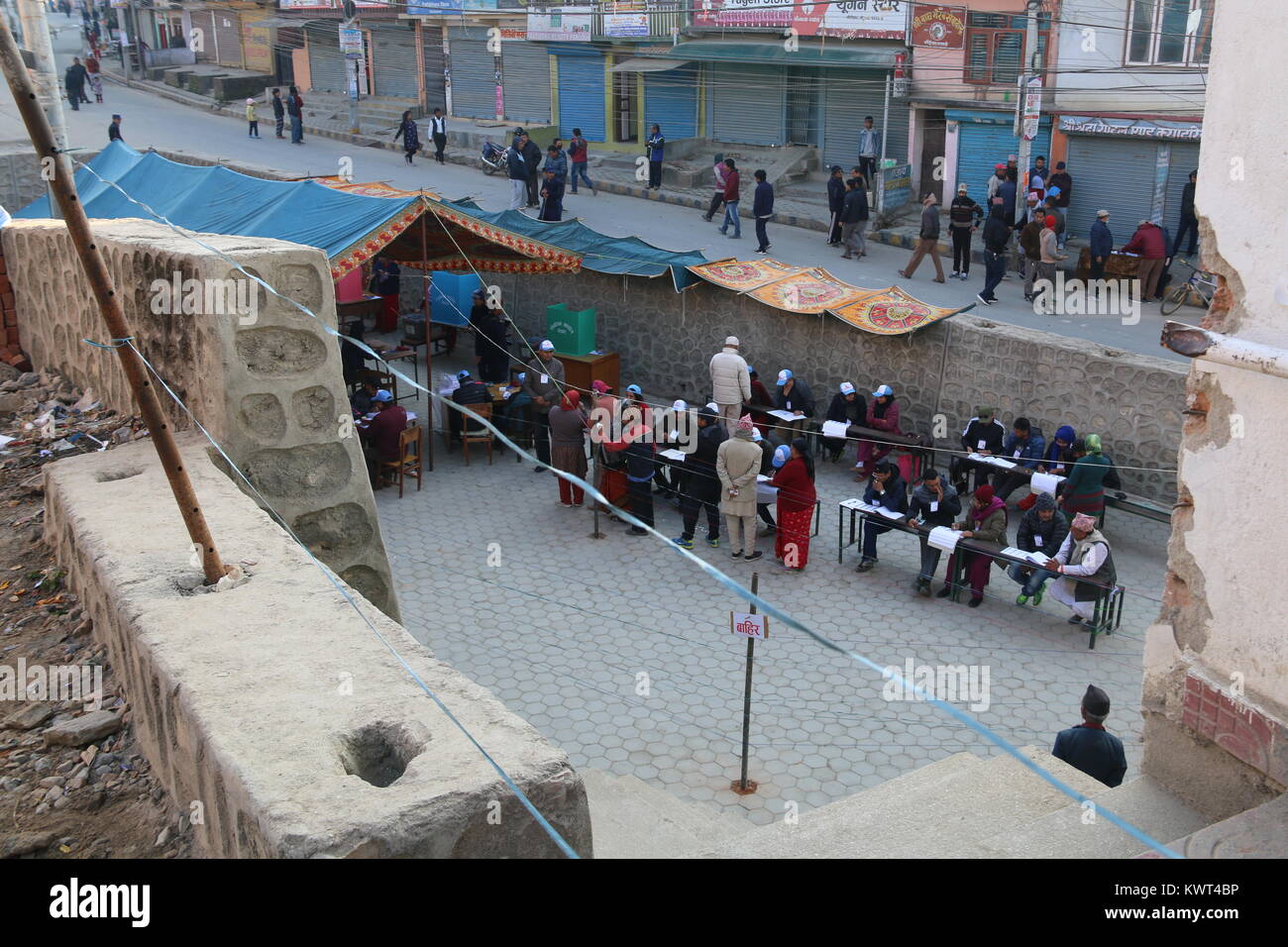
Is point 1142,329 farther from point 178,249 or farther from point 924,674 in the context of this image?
point 178,249

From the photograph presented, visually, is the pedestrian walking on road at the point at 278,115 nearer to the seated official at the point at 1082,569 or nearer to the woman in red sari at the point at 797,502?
the woman in red sari at the point at 797,502

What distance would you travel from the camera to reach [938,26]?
2103 cm

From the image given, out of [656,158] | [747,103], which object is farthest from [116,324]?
[747,103]

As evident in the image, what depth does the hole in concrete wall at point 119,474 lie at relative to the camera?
657 centimetres

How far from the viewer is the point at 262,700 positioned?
421 centimetres

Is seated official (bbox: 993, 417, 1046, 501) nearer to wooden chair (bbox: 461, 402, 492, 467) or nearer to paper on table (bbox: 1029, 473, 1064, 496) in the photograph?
paper on table (bbox: 1029, 473, 1064, 496)

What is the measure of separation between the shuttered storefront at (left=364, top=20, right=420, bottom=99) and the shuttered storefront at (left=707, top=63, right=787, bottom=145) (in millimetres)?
10575

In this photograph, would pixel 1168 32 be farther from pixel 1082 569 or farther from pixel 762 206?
pixel 1082 569

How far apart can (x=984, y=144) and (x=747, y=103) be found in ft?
20.2

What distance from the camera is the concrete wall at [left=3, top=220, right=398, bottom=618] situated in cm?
661

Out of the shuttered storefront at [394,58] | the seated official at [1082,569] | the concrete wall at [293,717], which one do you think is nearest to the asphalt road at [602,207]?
the shuttered storefront at [394,58]

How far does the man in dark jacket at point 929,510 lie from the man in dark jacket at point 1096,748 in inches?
147

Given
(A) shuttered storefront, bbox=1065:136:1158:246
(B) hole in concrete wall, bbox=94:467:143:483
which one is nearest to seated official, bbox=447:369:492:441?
(B) hole in concrete wall, bbox=94:467:143:483

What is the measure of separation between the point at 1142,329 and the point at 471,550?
9.56 metres
